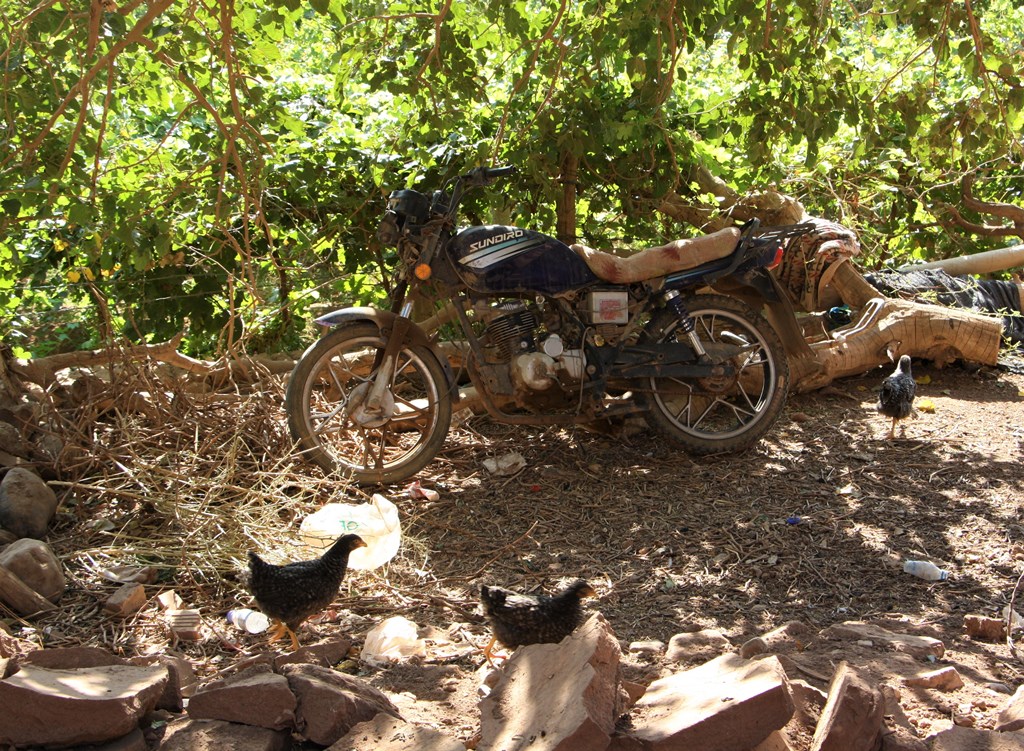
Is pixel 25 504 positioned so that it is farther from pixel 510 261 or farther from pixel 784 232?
pixel 784 232

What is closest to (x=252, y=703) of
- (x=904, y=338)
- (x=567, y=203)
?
(x=567, y=203)

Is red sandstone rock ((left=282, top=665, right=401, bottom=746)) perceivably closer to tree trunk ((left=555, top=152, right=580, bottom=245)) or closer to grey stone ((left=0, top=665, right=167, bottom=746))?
grey stone ((left=0, top=665, right=167, bottom=746))

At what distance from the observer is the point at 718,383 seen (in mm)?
5590

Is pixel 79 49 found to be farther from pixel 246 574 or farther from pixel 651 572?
pixel 651 572

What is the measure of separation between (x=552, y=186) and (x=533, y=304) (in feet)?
4.28

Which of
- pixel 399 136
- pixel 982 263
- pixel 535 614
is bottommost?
pixel 535 614

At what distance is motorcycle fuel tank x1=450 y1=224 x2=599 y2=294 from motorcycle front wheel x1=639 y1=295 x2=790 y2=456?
2.16ft

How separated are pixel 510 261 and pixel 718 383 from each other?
4.56 ft

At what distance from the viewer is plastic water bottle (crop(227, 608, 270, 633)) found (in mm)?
3723

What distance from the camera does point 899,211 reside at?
8508 mm

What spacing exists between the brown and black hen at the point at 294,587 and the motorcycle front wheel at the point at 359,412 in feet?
4.72

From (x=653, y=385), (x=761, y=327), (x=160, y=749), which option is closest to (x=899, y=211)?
(x=761, y=327)

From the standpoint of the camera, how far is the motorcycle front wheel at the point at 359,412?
515 cm


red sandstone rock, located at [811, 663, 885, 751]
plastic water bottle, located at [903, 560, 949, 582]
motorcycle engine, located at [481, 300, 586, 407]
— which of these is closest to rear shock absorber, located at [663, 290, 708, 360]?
motorcycle engine, located at [481, 300, 586, 407]
